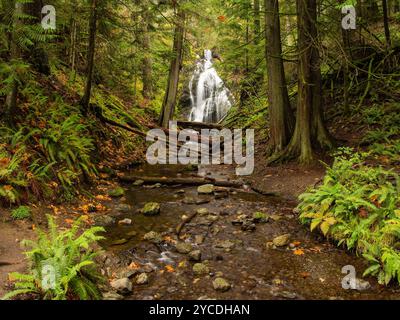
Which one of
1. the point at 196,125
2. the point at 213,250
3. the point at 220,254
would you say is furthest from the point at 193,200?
the point at 196,125

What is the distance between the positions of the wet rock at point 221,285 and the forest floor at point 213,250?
0.06 meters

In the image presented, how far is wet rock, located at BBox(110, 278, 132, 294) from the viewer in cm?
426

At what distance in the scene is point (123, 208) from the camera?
748 centimetres

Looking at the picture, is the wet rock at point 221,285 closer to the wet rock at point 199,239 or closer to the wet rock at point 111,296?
the wet rock at point 111,296

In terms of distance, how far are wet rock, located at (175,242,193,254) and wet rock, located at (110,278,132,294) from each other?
48.8 inches

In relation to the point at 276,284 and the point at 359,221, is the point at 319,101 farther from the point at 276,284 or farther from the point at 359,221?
the point at 276,284

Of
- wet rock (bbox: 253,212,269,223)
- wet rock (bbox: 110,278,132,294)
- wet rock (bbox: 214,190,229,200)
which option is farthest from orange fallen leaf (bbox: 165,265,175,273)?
wet rock (bbox: 214,190,229,200)

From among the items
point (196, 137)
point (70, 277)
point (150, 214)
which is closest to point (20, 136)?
point (150, 214)

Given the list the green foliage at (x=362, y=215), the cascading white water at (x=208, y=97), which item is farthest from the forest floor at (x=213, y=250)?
the cascading white water at (x=208, y=97)

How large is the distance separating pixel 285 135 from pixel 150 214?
17.7 feet

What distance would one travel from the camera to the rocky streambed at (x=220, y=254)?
4332 millimetres

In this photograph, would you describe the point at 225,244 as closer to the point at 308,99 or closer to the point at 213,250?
the point at 213,250

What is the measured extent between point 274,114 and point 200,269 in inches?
272

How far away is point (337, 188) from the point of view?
20.2ft
